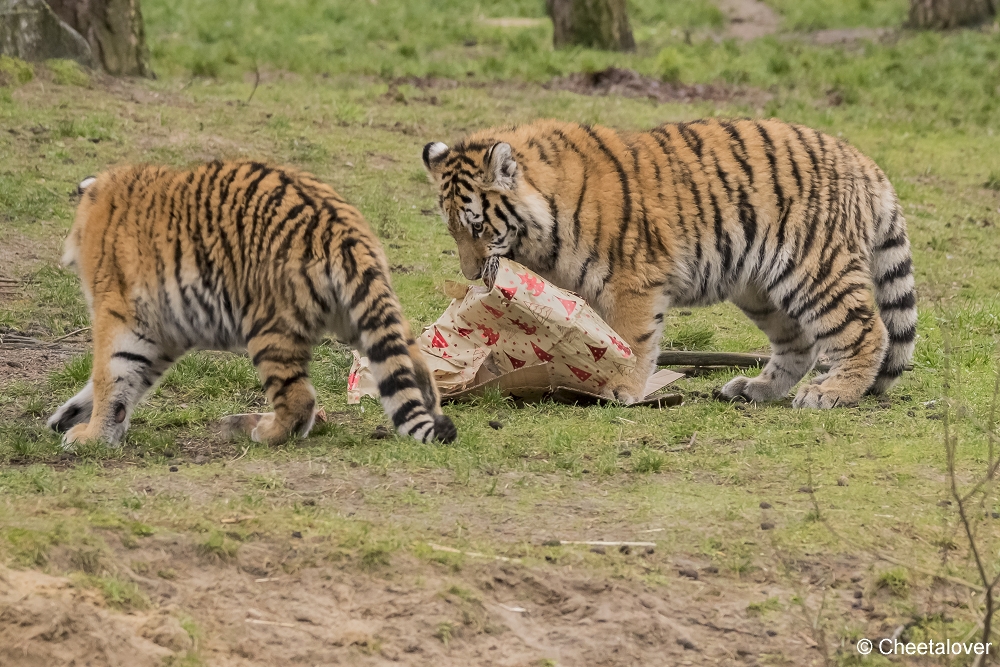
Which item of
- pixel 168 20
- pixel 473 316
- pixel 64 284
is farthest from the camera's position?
pixel 168 20

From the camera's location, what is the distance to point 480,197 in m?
6.31

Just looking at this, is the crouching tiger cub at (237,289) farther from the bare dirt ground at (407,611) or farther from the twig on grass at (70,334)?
the twig on grass at (70,334)

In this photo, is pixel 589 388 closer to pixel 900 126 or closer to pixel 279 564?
pixel 279 564

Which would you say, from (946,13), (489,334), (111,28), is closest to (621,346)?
(489,334)

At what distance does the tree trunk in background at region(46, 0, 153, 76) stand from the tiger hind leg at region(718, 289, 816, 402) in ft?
24.6

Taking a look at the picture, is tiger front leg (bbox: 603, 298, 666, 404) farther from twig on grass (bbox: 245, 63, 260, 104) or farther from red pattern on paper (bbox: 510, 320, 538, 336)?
twig on grass (bbox: 245, 63, 260, 104)

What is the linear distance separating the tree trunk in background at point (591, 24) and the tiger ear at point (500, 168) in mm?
10190

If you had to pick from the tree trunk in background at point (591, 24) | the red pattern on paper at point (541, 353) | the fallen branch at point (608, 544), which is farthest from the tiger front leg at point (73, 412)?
the tree trunk in background at point (591, 24)

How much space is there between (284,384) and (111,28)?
25.8 feet

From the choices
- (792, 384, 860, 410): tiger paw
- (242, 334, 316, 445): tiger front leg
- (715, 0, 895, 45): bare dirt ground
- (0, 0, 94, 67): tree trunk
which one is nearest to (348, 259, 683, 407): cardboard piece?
(792, 384, 860, 410): tiger paw

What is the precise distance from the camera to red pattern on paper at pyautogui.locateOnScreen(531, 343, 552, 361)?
606 cm

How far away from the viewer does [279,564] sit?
12.9ft

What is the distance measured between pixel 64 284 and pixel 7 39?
14.6 feet

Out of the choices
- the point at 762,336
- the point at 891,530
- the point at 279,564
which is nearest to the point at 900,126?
the point at 762,336
